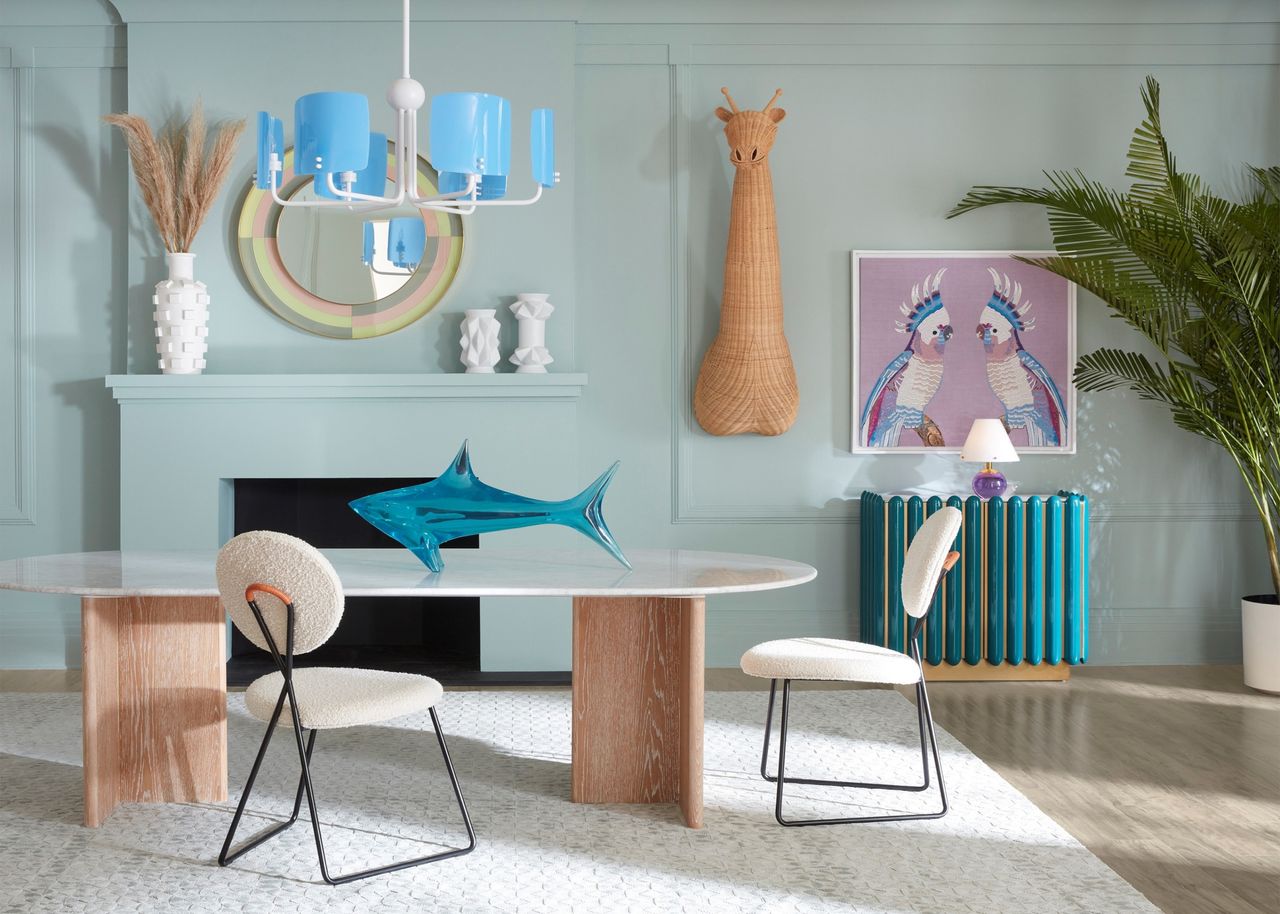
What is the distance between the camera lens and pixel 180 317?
14.8ft

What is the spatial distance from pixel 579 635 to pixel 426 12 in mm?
2887

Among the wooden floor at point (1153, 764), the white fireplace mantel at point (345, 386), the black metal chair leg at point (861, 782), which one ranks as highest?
the white fireplace mantel at point (345, 386)

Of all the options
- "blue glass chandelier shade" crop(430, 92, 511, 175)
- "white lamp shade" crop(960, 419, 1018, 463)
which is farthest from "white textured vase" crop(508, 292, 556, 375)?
"blue glass chandelier shade" crop(430, 92, 511, 175)

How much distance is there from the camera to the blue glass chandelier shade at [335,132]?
8.57 feet

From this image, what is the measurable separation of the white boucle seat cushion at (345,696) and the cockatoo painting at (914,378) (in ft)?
9.03

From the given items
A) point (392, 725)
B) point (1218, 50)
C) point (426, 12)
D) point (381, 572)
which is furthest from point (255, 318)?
point (1218, 50)

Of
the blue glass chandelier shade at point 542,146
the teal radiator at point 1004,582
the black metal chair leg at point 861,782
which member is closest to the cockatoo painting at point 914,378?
the teal radiator at point 1004,582

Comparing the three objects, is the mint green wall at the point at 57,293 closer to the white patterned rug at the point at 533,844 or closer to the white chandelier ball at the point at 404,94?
the white patterned rug at the point at 533,844

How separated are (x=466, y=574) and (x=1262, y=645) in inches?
129

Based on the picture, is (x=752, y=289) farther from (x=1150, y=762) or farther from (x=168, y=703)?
(x=168, y=703)

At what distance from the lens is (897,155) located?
4926mm

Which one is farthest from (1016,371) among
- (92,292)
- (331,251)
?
(92,292)

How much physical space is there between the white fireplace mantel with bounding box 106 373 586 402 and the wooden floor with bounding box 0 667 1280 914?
47.9 inches

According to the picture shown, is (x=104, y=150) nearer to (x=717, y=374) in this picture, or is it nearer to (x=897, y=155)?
(x=717, y=374)
